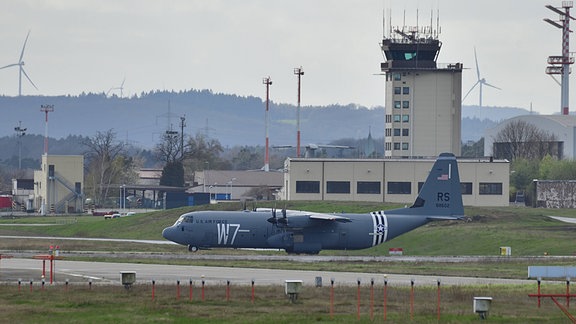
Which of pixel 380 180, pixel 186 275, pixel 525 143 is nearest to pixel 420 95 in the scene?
pixel 380 180

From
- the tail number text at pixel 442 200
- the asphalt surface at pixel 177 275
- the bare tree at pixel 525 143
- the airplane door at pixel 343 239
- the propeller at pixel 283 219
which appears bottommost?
the asphalt surface at pixel 177 275

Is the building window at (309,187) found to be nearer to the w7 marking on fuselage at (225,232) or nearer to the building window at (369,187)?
Answer: the building window at (369,187)

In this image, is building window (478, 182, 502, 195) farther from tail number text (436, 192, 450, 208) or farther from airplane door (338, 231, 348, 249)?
airplane door (338, 231, 348, 249)

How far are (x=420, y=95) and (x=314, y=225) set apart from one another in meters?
71.9

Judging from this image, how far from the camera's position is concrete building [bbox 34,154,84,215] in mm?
150250

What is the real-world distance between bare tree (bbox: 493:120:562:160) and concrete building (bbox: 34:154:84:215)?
73903 mm

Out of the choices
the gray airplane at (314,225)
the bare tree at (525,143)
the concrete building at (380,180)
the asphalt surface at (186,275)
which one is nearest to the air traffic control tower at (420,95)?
the concrete building at (380,180)

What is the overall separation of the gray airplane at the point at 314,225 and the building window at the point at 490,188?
44.1 m

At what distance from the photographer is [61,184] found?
15188 centimetres

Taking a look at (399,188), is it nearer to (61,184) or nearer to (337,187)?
(337,187)

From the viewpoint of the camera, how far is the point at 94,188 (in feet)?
579

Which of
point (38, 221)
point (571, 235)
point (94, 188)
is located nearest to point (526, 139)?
point (94, 188)

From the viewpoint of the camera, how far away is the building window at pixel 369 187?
396 feet

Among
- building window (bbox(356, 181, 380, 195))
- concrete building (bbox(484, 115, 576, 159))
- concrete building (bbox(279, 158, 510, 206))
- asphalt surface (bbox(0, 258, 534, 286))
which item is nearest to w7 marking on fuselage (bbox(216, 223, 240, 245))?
asphalt surface (bbox(0, 258, 534, 286))
